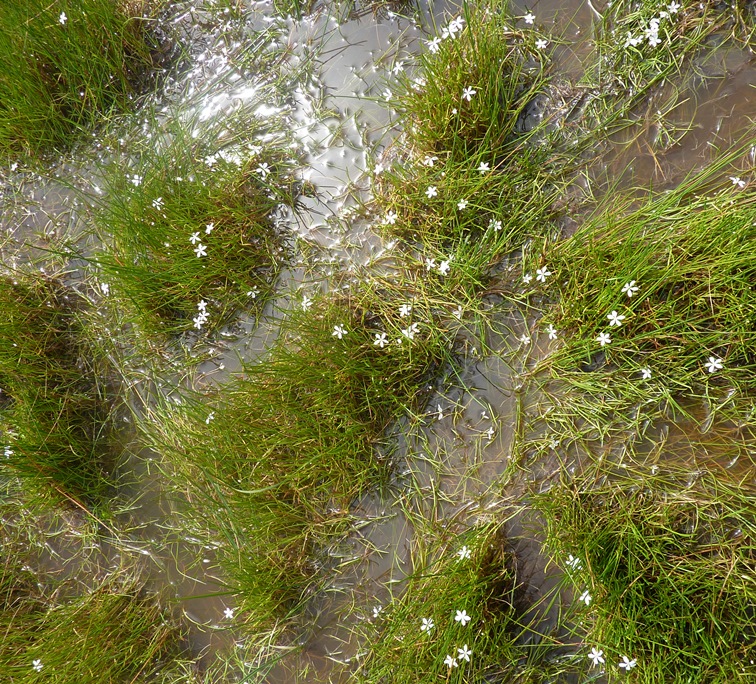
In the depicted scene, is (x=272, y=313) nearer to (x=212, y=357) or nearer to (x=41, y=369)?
(x=212, y=357)

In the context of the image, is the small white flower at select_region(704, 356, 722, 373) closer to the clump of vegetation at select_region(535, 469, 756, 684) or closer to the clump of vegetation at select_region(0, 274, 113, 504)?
the clump of vegetation at select_region(535, 469, 756, 684)

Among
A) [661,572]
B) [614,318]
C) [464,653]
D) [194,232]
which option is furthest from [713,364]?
[194,232]

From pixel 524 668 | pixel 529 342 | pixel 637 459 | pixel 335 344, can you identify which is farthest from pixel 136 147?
pixel 524 668

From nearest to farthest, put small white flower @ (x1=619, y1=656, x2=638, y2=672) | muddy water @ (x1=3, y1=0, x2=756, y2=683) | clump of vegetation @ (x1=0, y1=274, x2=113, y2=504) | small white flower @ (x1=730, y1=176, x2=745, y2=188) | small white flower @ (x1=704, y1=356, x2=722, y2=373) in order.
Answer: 1. small white flower @ (x1=619, y1=656, x2=638, y2=672)
2. small white flower @ (x1=704, y1=356, x2=722, y2=373)
3. small white flower @ (x1=730, y1=176, x2=745, y2=188)
4. muddy water @ (x1=3, y1=0, x2=756, y2=683)
5. clump of vegetation @ (x1=0, y1=274, x2=113, y2=504)

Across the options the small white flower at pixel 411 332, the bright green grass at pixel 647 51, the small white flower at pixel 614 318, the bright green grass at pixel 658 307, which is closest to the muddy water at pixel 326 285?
the bright green grass at pixel 647 51

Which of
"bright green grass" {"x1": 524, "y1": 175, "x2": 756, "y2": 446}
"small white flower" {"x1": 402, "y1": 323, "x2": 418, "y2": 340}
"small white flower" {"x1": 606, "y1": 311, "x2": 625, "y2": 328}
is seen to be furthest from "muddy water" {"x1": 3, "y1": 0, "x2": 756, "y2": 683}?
"small white flower" {"x1": 606, "y1": 311, "x2": 625, "y2": 328}

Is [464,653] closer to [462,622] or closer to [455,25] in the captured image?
[462,622]
